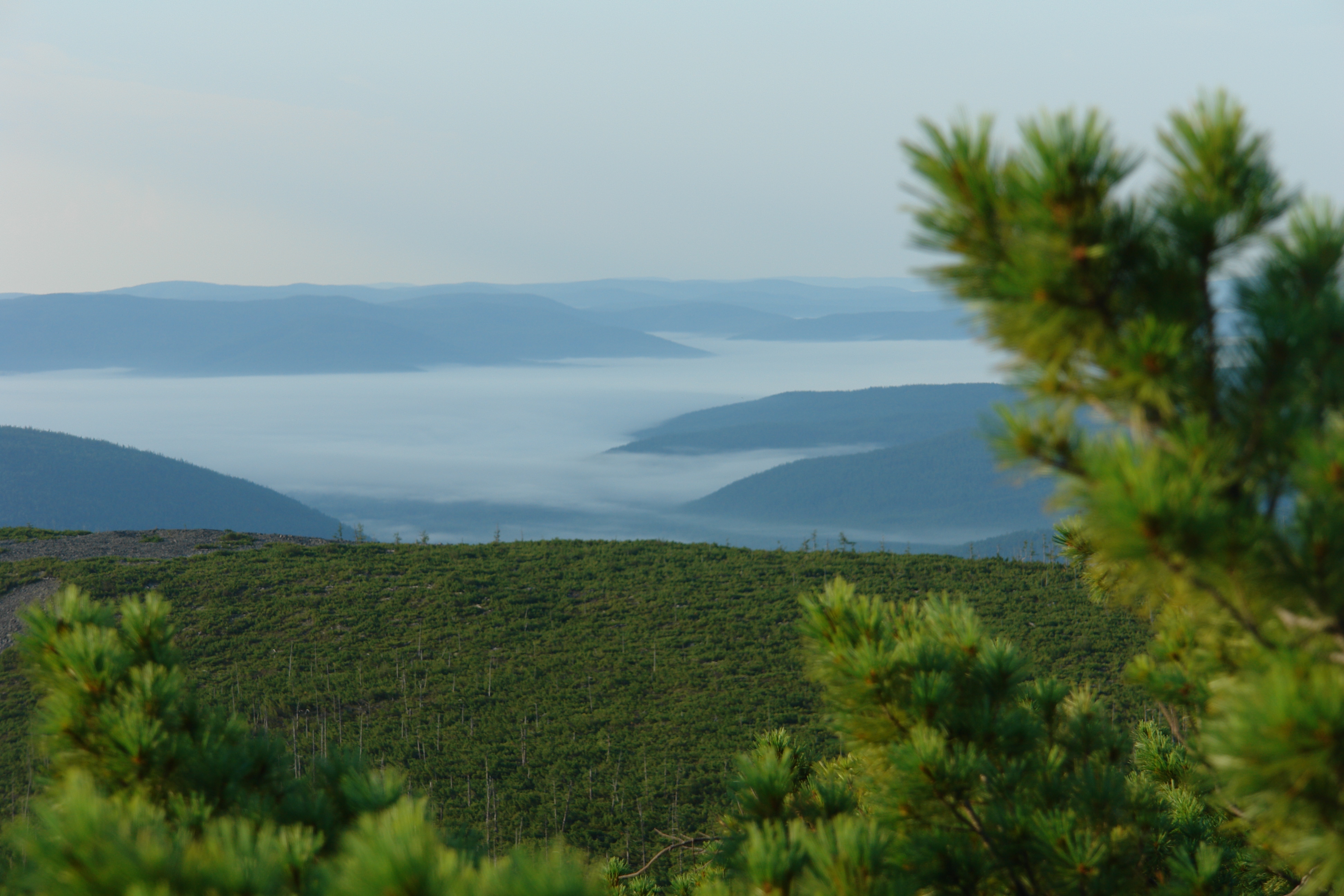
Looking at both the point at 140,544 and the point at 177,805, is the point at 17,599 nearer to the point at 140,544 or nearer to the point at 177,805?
the point at 140,544

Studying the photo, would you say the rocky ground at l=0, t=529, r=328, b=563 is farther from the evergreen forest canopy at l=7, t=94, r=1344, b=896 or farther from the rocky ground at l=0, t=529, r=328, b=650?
the evergreen forest canopy at l=7, t=94, r=1344, b=896

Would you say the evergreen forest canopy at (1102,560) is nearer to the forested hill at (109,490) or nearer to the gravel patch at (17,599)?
the gravel patch at (17,599)

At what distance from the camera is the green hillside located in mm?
20328

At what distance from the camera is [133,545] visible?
36719mm

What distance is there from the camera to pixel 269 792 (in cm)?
353

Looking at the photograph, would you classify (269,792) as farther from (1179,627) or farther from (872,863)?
(1179,627)

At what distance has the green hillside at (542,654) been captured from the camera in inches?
800

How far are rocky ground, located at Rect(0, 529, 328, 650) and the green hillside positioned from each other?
47.3 inches

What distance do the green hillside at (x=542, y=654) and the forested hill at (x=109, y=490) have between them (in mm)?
148992

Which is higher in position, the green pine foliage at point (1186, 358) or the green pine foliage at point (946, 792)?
the green pine foliage at point (1186, 358)

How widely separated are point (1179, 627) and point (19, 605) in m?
34.9

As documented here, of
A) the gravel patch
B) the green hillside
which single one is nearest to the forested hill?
the gravel patch

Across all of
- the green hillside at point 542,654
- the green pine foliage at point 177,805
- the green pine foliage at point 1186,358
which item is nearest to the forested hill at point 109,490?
the green hillside at point 542,654

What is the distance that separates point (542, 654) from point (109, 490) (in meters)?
185
